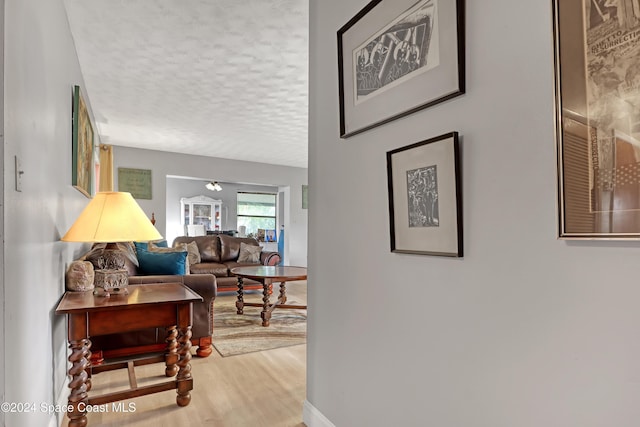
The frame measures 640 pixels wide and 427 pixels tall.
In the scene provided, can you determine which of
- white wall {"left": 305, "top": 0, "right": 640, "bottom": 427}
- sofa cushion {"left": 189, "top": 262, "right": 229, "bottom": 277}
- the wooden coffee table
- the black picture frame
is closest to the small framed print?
white wall {"left": 305, "top": 0, "right": 640, "bottom": 427}

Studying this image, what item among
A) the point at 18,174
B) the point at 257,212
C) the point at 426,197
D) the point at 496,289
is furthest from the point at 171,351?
the point at 257,212

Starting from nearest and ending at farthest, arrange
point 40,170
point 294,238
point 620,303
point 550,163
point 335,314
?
point 620,303 → point 550,163 → point 40,170 → point 335,314 → point 294,238

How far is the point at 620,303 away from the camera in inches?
30.7

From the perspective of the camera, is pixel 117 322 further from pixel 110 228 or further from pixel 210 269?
pixel 210 269

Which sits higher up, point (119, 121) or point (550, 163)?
point (119, 121)

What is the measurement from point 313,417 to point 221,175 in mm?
5897

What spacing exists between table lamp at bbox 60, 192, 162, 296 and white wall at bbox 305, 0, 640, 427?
126 centimetres

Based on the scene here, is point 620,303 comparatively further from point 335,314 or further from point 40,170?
point 40,170

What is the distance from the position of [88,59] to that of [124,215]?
178 cm

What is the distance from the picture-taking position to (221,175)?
7.24 m

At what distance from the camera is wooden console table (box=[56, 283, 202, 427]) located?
189cm

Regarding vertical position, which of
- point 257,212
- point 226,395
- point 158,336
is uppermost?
point 257,212

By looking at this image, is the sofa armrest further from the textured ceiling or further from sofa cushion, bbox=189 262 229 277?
the textured ceiling

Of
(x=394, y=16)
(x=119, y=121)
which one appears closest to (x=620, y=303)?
(x=394, y=16)
